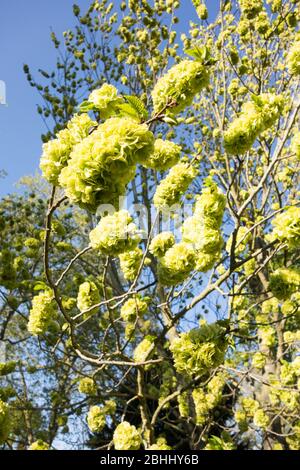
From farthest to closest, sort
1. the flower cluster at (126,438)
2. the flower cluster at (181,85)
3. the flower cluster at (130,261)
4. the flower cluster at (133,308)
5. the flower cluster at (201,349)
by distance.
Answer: the flower cluster at (133,308) < the flower cluster at (126,438) < the flower cluster at (130,261) < the flower cluster at (201,349) < the flower cluster at (181,85)

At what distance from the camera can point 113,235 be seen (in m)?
2.33

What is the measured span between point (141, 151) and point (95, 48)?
7.37m

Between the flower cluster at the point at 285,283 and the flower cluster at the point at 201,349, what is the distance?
0.81 m

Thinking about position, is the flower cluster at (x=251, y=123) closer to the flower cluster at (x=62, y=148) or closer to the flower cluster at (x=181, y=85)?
the flower cluster at (x=181, y=85)

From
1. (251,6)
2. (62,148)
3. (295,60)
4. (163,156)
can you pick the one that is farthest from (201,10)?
(62,148)

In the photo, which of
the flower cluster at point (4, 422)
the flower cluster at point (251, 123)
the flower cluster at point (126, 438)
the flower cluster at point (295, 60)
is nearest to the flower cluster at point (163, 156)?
the flower cluster at point (251, 123)

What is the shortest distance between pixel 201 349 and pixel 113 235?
1002 millimetres

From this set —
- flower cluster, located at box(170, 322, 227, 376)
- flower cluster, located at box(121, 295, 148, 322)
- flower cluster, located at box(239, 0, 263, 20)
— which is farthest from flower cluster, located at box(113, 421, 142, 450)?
flower cluster, located at box(239, 0, 263, 20)

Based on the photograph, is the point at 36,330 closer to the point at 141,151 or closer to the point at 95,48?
the point at 141,151

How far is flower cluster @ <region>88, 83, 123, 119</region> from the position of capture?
227 cm

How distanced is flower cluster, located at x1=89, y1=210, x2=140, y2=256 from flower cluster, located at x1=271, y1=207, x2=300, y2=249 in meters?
1.15

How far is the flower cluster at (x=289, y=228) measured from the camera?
2.82 meters

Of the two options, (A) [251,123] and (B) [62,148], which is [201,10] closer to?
(A) [251,123]
